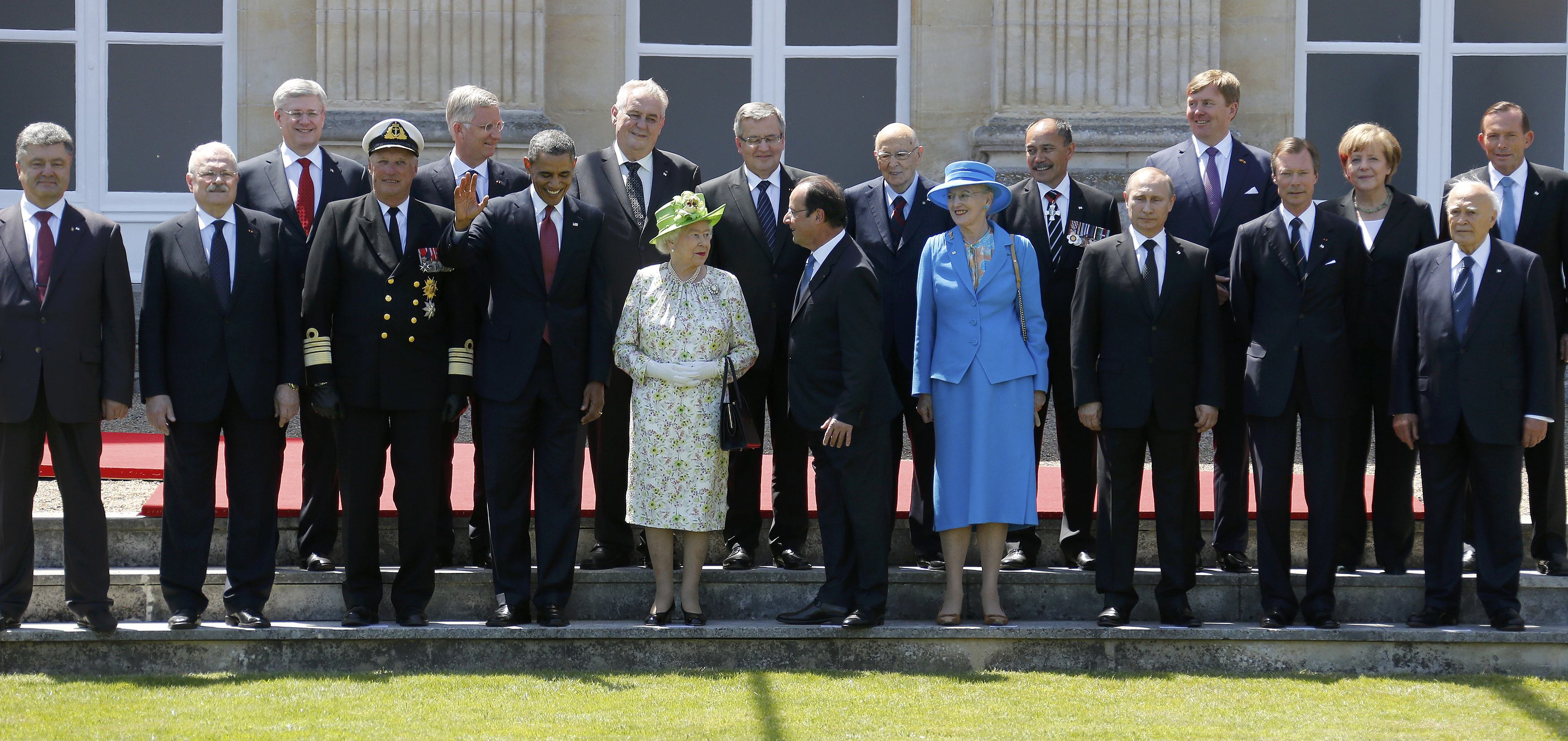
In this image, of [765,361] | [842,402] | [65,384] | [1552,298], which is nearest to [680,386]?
[765,361]

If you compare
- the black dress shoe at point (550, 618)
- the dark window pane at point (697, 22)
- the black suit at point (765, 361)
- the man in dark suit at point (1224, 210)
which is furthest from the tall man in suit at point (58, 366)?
the dark window pane at point (697, 22)

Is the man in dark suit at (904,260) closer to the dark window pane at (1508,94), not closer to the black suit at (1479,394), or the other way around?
the black suit at (1479,394)

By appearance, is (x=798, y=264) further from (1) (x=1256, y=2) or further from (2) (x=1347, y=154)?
(1) (x=1256, y=2)

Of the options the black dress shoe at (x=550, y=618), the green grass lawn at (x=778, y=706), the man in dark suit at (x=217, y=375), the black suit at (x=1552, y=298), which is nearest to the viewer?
the green grass lawn at (x=778, y=706)

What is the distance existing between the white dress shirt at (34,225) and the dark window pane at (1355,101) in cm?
709

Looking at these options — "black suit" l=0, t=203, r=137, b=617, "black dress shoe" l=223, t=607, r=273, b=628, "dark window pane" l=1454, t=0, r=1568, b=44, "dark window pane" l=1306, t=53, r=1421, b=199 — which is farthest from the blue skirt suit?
"dark window pane" l=1454, t=0, r=1568, b=44

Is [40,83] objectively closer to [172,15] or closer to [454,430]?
[172,15]

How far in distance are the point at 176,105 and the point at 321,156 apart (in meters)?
3.75

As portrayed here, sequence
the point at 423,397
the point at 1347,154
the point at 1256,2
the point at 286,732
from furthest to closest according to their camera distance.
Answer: the point at 1256,2, the point at 1347,154, the point at 423,397, the point at 286,732

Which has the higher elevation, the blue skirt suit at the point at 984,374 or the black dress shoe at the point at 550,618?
the blue skirt suit at the point at 984,374

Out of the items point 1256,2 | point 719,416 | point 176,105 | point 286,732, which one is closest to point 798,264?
point 719,416

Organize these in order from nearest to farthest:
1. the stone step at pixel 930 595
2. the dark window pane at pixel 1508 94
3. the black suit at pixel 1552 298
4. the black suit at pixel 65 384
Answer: the black suit at pixel 65 384, the stone step at pixel 930 595, the black suit at pixel 1552 298, the dark window pane at pixel 1508 94

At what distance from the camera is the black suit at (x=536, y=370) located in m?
6.21

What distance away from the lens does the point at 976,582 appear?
6.62m
